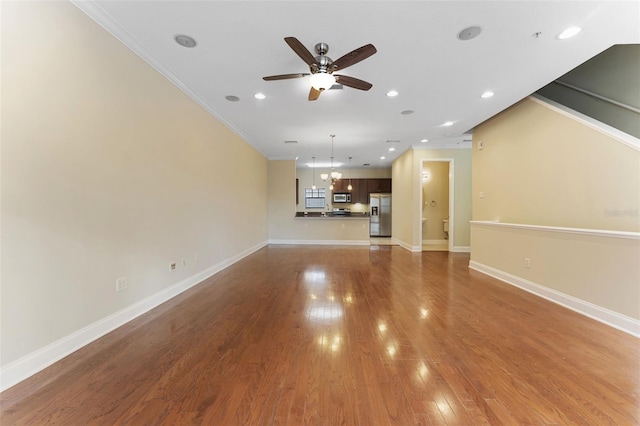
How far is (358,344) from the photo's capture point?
6.79 ft

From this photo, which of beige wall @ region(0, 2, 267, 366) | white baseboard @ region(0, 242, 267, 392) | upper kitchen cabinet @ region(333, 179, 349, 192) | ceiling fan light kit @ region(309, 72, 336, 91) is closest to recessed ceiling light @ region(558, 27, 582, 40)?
ceiling fan light kit @ region(309, 72, 336, 91)

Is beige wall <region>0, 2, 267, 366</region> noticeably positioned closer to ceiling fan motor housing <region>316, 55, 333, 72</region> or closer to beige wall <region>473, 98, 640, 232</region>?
ceiling fan motor housing <region>316, 55, 333, 72</region>

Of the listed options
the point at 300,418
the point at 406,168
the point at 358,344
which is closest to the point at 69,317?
the point at 300,418

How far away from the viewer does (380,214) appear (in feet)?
33.3

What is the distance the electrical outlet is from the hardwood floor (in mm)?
382

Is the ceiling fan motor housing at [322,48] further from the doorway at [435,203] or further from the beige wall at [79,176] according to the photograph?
the doorway at [435,203]

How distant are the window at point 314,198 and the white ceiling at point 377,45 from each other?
620 centimetres

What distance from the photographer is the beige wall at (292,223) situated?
810 cm

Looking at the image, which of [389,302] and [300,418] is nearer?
[300,418]

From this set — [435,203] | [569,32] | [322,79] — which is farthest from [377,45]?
[435,203]

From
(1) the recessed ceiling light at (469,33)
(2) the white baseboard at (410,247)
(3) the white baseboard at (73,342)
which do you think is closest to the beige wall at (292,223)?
(2) the white baseboard at (410,247)

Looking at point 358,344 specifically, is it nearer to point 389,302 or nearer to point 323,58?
point 389,302

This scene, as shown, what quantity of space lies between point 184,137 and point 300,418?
139 inches

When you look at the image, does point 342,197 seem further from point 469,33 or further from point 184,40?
point 184,40
